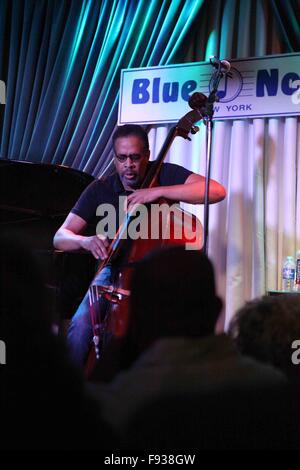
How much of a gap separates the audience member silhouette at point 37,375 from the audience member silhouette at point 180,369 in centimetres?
5

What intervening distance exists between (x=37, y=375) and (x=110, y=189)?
1.31 metres

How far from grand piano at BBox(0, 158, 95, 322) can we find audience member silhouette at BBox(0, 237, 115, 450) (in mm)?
1799

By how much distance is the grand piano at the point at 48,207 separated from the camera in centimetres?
231

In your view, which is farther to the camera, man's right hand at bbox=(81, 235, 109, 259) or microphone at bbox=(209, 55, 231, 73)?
microphone at bbox=(209, 55, 231, 73)

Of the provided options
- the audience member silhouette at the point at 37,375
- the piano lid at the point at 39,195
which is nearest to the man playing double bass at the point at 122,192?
the piano lid at the point at 39,195

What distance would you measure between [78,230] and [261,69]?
1.34 metres

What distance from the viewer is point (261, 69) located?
99.6 inches

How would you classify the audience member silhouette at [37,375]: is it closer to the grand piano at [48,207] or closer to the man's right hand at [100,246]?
the man's right hand at [100,246]

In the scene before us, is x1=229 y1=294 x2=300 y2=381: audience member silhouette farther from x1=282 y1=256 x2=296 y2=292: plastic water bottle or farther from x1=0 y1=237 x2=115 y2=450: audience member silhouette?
x1=282 y1=256 x2=296 y2=292: plastic water bottle

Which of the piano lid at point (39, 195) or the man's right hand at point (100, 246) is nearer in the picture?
the man's right hand at point (100, 246)

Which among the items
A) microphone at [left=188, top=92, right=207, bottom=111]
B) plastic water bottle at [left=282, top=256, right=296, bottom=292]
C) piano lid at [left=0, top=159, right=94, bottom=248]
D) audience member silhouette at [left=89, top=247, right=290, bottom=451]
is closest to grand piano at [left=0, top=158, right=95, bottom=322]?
piano lid at [left=0, top=159, right=94, bottom=248]

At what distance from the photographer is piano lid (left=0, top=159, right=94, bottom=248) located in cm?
231
